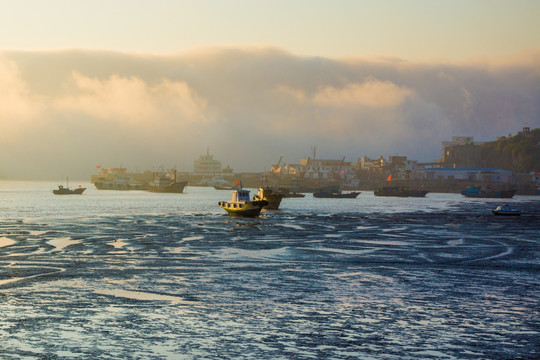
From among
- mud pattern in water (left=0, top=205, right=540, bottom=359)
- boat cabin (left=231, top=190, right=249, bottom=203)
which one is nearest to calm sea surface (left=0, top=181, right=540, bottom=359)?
mud pattern in water (left=0, top=205, right=540, bottom=359)

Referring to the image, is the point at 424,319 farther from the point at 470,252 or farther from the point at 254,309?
Answer: the point at 470,252

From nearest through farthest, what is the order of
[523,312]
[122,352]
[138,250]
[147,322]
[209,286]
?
1. [122,352]
2. [147,322]
3. [523,312]
4. [209,286]
5. [138,250]

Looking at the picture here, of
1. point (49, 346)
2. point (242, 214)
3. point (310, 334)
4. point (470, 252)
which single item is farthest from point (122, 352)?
point (242, 214)

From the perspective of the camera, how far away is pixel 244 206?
3137 inches

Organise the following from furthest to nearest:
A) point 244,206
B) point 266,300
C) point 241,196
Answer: point 241,196, point 244,206, point 266,300

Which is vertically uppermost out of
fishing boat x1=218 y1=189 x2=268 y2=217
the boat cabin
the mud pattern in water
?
the boat cabin

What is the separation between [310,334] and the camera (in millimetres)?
17828

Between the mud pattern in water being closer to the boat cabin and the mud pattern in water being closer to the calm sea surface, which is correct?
the calm sea surface

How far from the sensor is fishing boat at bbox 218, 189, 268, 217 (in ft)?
257

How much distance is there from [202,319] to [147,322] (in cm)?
176

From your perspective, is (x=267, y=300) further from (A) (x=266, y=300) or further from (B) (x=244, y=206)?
(B) (x=244, y=206)

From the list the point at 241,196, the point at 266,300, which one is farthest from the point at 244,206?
the point at 266,300

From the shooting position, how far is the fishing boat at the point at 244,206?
3089 inches

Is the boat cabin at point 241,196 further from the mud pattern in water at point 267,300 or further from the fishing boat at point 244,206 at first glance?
the mud pattern in water at point 267,300
